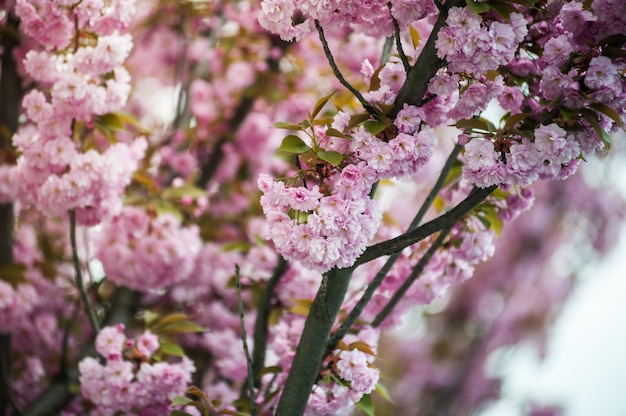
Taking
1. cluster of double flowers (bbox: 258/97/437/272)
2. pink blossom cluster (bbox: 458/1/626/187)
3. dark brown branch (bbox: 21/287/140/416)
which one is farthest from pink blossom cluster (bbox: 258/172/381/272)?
dark brown branch (bbox: 21/287/140/416)

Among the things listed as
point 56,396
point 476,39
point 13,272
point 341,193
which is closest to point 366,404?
point 341,193

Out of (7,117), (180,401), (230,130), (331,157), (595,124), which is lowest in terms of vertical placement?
(180,401)

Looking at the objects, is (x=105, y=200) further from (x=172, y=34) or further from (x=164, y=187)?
(x=172, y=34)

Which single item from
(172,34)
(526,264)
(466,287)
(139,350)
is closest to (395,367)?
(466,287)

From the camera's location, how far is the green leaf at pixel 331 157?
1136mm

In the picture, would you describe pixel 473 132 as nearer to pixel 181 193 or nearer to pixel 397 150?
pixel 397 150

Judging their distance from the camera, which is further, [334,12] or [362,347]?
[362,347]

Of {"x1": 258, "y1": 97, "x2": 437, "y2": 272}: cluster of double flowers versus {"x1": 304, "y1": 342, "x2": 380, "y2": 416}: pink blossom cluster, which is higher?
{"x1": 258, "y1": 97, "x2": 437, "y2": 272}: cluster of double flowers

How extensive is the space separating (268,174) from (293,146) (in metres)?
0.78

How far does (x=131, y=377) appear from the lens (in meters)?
1.61

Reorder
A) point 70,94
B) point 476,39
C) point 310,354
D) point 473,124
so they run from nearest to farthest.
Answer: point 476,39 < point 473,124 < point 310,354 < point 70,94

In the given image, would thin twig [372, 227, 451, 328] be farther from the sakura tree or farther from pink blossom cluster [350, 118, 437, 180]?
pink blossom cluster [350, 118, 437, 180]

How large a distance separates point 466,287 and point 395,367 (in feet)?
3.59

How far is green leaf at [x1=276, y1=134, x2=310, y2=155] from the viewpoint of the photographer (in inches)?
46.1
